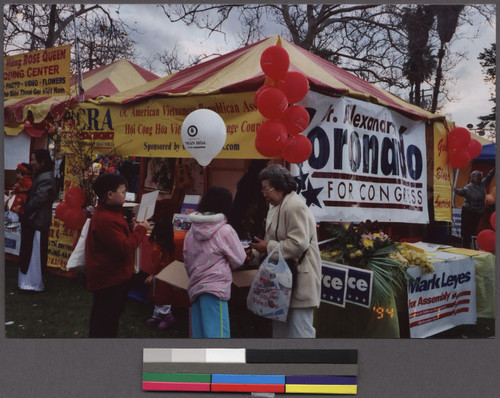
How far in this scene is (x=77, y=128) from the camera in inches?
Answer: 191

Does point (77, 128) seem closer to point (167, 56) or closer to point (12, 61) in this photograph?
point (12, 61)

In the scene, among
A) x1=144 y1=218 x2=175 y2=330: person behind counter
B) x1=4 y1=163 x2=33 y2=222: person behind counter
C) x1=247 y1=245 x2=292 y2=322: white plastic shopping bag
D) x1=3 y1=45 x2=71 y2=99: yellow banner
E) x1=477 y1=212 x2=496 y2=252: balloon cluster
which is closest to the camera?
x1=247 y1=245 x2=292 y2=322: white plastic shopping bag

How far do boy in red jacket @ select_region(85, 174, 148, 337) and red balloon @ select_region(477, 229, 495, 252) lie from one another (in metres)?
3.21

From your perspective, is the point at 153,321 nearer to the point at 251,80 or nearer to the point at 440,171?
the point at 251,80

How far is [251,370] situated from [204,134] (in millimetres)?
2095

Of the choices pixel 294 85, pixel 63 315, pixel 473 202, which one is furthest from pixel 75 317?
pixel 473 202

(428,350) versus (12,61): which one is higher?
(12,61)

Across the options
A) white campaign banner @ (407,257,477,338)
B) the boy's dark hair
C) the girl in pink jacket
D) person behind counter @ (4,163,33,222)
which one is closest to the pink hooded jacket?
the girl in pink jacket

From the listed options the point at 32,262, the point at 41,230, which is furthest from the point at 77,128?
the point at 32,262

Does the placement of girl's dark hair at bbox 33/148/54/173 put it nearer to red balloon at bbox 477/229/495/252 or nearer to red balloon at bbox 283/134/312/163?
red balloon at bbox 283/134/312/163

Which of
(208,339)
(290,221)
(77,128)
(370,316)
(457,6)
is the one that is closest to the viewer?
(290,221)

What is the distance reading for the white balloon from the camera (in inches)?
140

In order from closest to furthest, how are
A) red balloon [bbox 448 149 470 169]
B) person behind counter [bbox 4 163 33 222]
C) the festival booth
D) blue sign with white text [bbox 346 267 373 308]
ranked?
1. blue sign with white text [bbox 346 267 373 308]
2. red balloon [bbox 448 149 470 169]
3. person behind counter [bbox 4 163 33 222]
4. the festival booth

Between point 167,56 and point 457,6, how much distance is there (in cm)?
296
